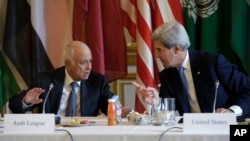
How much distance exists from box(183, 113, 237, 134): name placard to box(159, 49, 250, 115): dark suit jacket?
88cm

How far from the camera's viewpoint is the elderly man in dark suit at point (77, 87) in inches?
134

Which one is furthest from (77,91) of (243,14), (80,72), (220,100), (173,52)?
(243,14)

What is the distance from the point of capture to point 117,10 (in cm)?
438

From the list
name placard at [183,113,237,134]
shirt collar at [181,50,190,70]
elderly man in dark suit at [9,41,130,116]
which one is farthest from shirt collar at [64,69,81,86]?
name placard at [183,113,237,134]

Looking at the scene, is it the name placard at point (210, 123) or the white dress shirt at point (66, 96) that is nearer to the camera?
the name placard at point (210, 123)

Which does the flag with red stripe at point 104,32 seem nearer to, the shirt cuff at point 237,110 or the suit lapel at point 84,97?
the suit lapel at point 84,97

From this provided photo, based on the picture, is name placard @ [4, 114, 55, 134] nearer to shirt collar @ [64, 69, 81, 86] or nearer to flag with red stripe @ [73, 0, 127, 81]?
shirt collar @ [64, 69, 81, 86]

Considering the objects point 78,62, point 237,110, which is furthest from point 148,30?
point 237,110

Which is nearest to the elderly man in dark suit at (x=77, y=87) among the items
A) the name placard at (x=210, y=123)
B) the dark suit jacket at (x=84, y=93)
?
the dark suit jacket at (x=84, y=93)

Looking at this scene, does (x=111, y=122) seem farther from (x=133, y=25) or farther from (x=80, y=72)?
(x=133, y=25)

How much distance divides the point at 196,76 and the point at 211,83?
114mm

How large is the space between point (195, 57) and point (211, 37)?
0.95 m

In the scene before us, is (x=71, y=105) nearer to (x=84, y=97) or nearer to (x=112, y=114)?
(x=84, y=97)

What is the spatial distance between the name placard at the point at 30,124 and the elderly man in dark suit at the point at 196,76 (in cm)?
118
